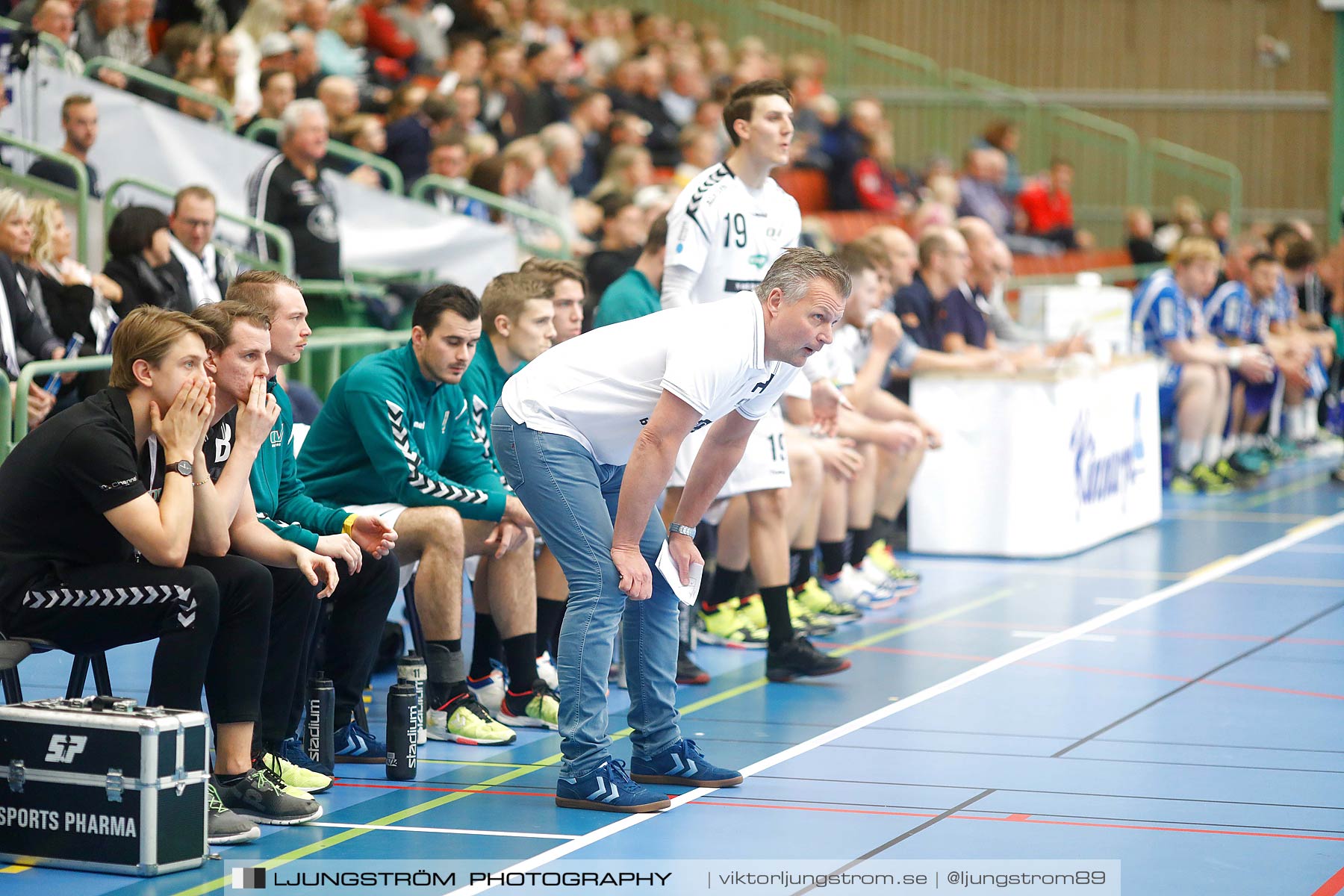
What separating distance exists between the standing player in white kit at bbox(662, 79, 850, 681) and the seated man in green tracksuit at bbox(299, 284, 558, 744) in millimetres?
966

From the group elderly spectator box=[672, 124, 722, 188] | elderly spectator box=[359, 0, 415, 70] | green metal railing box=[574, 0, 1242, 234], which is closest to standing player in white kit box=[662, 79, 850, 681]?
elderly spectator box=[672, 124, 722, 188]

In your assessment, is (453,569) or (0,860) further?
(453,569)

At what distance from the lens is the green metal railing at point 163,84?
10090mm

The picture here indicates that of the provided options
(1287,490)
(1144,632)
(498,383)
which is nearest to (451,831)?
(498,383)

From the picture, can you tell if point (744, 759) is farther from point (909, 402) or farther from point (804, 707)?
point (909, 402)

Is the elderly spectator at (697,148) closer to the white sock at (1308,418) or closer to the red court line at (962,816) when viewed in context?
the white sock at (1308,418)

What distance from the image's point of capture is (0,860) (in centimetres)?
430

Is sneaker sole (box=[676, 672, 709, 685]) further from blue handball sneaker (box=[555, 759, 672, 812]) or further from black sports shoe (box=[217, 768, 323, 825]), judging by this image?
black sports shoe (box=[217, 768, 323, 825])

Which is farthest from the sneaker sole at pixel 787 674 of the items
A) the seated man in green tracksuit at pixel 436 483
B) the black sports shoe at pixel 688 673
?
the seated man in green tracksuit at pixel 436 483

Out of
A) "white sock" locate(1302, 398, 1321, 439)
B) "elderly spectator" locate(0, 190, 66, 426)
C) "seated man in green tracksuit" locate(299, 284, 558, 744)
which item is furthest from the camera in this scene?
"white sock" locate(1302, 398, 1321, 439)

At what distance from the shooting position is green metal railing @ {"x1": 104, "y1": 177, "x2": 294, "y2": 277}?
8625 millimetres


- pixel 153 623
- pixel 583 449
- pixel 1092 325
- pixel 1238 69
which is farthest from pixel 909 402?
pixel 1238 69

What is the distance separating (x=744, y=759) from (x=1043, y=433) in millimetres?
4559

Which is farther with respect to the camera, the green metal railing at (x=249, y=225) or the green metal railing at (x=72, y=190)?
the green metal railing at (x=249, y=225)
